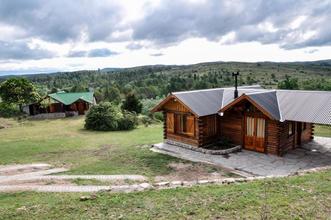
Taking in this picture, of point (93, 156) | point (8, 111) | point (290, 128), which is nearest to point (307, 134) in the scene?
point (290, 128)

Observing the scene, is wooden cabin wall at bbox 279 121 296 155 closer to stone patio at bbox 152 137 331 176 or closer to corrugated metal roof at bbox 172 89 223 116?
stone patio at bbox 152 137 331 176

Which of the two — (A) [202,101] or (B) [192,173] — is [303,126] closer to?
(A) [202,101]

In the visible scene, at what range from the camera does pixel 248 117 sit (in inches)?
702

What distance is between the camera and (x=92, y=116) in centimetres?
3238

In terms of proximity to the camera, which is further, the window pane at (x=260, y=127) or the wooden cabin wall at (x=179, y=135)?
the wooden cabin wall at (x=179, y=135)

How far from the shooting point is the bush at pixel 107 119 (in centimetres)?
3189

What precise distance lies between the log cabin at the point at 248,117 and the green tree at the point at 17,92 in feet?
106

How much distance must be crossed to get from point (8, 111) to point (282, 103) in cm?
4401

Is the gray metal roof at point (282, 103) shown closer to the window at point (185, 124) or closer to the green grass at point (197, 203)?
the window at point (185, 124)

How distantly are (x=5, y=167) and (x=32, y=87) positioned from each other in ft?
111

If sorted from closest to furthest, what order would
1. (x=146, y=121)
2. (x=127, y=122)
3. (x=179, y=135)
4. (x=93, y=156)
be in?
(x=93, y=156) → (x=179, y=135) → (x=127, y=122) → (x=146, y=121)

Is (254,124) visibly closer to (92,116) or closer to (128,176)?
(128,176)

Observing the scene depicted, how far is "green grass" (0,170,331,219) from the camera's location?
7824 millimetres

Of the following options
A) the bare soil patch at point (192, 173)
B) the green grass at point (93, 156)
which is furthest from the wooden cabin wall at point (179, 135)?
the bare soil patch at point (192, 173)
